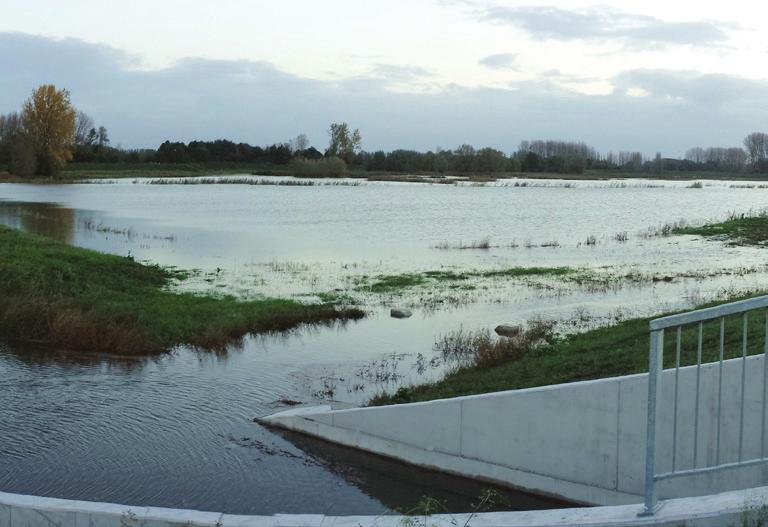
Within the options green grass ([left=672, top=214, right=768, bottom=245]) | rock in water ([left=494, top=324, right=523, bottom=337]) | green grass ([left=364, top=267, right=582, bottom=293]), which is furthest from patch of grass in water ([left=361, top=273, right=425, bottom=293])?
green grass ([left=672, top=214, right=768, bottom=245])

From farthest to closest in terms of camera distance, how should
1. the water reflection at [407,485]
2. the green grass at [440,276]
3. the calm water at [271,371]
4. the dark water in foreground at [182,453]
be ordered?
the green grass at [440,276] → the calm water at [271,371] → the dark water in foreground at [182,453] → the water reflection at [407,485]

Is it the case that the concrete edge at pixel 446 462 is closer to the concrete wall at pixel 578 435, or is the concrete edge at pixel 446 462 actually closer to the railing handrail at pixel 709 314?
the concrete wall at pixel 578 435

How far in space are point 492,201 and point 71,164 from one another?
82667 mm

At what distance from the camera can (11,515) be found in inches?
317

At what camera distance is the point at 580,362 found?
511 inches

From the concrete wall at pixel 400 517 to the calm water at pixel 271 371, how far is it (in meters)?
2.01

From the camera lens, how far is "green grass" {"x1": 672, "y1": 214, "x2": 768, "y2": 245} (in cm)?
4089

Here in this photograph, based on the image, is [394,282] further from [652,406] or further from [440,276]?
[652,406]

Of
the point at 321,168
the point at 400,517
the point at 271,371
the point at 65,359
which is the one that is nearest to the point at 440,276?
the point at 271,371

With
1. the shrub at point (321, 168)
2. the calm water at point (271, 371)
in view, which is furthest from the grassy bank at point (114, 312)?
the shrub at point (321, 168)

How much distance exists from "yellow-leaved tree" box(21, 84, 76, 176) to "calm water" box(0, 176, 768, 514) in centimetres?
7234

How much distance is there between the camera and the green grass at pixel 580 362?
1164cm

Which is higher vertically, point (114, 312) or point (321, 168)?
point (321, 168)

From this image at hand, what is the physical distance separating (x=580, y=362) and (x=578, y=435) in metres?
3.76
